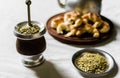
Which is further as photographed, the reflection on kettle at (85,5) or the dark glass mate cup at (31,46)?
the reflection on kettle at (85,5)

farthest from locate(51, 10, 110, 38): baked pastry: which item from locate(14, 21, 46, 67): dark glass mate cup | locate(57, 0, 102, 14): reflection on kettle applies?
locate(14, 21, 46, 67): dark glass mate cup

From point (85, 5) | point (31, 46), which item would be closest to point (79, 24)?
point (85, 5)

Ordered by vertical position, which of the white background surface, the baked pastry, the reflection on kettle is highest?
the reflection on kettle

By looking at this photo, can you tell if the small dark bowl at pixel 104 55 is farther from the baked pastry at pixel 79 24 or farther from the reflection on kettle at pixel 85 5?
the reflection on kettle at pixel 85 5

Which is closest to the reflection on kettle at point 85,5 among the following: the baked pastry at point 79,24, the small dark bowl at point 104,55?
the baked pastry at point 79,24

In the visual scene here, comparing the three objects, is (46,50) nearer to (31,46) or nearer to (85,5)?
(31,46)

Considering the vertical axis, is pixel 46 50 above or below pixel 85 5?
below

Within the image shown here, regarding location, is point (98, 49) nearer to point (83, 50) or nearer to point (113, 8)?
point (83, 50)

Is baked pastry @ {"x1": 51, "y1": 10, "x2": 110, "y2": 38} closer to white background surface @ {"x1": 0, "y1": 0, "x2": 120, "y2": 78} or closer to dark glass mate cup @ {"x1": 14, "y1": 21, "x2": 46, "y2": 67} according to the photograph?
white background surface @ {"x1": 0, "y1": 0, "x2": 120, "y2": 78}
